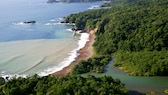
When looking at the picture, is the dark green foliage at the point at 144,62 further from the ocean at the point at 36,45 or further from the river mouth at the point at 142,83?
the ocean at the point at 36,45

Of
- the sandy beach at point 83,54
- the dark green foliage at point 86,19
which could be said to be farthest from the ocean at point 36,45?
the dark green foliage at point 86,19

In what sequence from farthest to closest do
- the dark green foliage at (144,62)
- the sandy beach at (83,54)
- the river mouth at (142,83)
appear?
the sandy beach at (83,54)
the dark green foliage at (144,62)
the river mouth at (142,83)

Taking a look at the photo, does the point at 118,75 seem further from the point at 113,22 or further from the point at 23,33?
the point at 23,33

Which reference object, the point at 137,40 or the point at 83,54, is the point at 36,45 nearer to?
the point at 83,54

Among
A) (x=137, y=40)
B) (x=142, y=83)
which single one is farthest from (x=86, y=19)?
(x=142, y=83)

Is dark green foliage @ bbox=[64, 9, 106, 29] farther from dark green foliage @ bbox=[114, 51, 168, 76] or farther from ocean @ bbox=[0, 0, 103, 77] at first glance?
dark green foliage @ bbox=[114, 51, 168, 76]

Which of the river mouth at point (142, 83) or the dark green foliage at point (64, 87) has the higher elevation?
the dark green foliage at point (64, 87)

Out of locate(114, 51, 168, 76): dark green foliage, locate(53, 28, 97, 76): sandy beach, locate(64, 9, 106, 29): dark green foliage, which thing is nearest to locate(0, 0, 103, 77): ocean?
locate(53, 28, 97, 76): sandy beach
